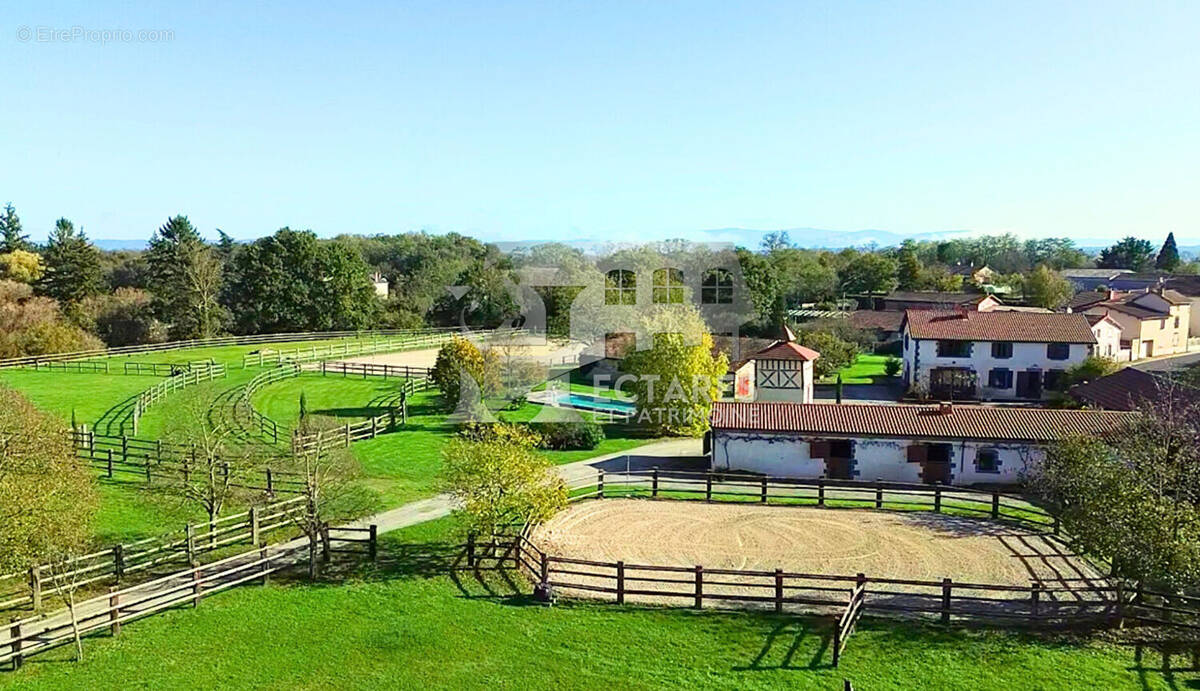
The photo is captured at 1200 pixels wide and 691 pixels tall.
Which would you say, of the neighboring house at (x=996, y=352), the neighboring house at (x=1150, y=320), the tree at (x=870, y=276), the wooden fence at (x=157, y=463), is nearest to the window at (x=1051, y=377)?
the neighboring house at (x=996, y=352)

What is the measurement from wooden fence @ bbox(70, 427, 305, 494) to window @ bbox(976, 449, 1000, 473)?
19193 millimetres

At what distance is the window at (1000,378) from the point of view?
142ft

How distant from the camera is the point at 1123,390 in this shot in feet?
104

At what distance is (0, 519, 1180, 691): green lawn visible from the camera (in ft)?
42.7

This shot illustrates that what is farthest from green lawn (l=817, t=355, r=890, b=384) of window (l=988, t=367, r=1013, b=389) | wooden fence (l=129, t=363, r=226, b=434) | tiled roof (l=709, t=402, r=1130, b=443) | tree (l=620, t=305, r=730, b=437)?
wooden fence (l=129, t=363, r=226, b=434)

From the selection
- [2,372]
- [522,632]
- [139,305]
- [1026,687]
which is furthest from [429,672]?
[139,305]

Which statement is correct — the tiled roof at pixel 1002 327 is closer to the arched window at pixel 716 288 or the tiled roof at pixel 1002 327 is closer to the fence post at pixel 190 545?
the arched window at pixel 716 288

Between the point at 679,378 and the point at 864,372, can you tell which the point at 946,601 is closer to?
the point at 679,378

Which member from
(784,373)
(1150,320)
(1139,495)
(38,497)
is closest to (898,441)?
(1139,495)

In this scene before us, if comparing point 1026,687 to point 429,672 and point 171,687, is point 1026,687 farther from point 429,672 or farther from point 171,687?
point 171,687

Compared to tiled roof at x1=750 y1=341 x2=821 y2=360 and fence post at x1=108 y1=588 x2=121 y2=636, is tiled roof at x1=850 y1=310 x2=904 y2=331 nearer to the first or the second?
tiled roof at x1=750 y1=341 x2=821 y2=360

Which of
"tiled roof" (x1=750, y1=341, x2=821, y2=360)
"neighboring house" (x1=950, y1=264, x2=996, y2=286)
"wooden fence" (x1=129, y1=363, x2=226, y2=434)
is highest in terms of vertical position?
"neighboring house" (x1=950, y1=264, x2=996, y2=286)

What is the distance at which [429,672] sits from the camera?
13266 mm

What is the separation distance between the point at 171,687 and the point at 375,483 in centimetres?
1247
